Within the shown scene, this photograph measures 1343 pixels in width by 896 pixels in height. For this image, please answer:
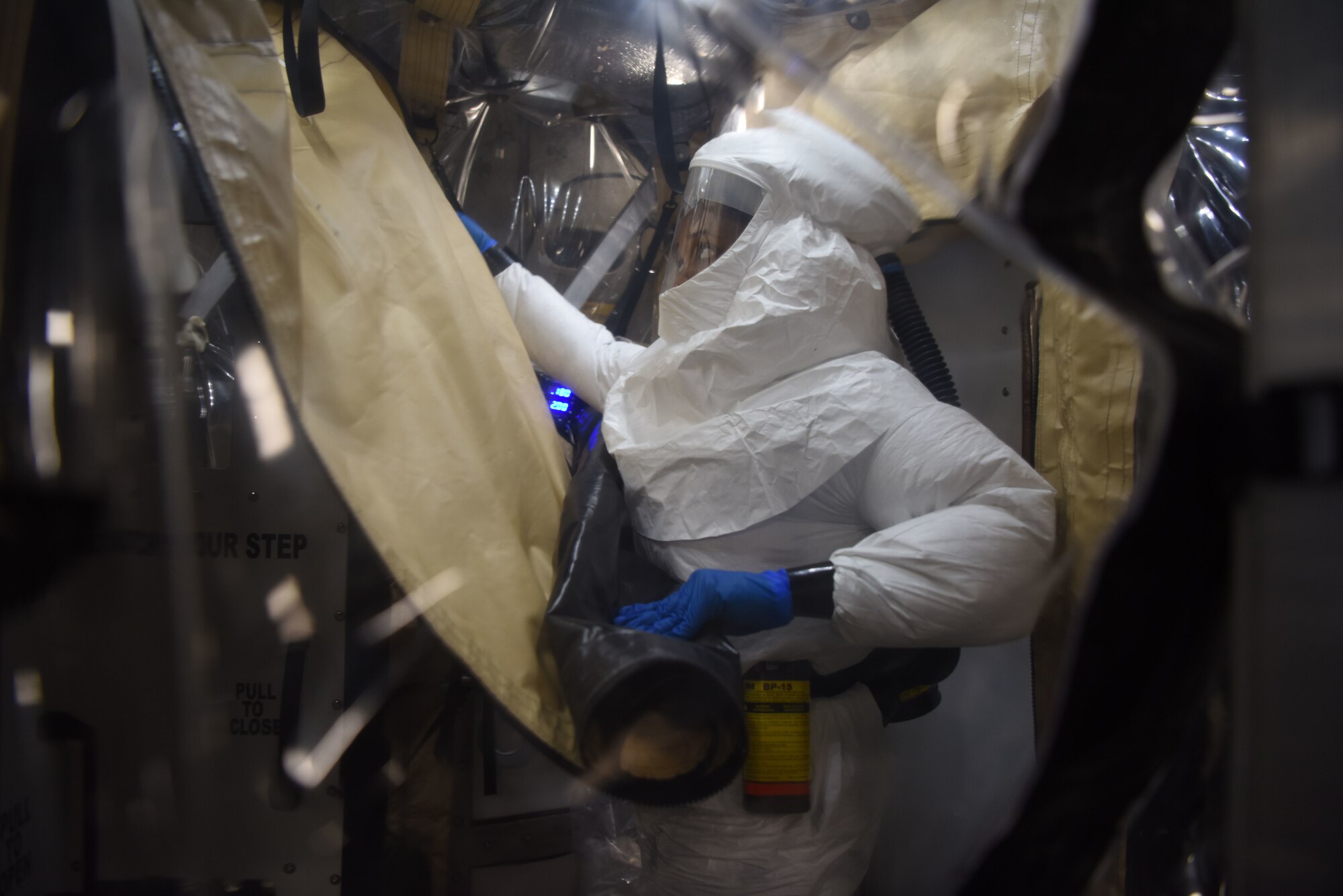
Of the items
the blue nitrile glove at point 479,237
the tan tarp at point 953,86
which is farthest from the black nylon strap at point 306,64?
the tan tarp at point 953,86

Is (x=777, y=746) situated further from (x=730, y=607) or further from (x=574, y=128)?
(x=574, y=128)

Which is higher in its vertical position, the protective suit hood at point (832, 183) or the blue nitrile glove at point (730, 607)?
the protective suit hood at point (832, 183)

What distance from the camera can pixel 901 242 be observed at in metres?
1.06

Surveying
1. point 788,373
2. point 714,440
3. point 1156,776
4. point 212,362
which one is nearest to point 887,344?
point 788,373

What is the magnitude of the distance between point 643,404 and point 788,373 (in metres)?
0.22

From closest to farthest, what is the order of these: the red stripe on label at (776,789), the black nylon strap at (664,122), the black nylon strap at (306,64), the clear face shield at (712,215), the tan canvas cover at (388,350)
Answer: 1. the tan canvas cover at (388,350)
2. the red stripe on label at (776,789)
3. the black nylon strap at (306,64)
4. the clear face shield at (712,215)
5. the black nylon strap at (664,122)

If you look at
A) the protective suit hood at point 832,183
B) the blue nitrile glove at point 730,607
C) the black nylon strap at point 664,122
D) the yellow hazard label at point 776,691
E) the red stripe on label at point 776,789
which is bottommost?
the red stripe on label at point 776,789

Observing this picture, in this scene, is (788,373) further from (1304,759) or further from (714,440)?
(1304,759)

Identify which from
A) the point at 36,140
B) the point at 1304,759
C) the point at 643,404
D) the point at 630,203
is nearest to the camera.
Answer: the point at 1304,759

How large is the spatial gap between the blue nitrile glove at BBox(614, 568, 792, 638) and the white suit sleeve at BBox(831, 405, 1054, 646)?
0.21 ft

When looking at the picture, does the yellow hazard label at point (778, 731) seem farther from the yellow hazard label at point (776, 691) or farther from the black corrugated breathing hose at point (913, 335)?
the black corrugated breathing hose at point (913, 335)

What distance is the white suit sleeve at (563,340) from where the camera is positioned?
1230 millimetres

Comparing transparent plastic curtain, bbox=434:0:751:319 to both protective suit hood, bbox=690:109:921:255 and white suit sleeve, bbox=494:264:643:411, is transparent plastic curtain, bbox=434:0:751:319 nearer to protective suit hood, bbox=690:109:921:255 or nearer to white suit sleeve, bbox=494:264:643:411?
white suit sleeve, bbox=494:264:643:411

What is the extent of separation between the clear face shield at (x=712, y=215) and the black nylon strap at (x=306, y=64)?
551 mm
